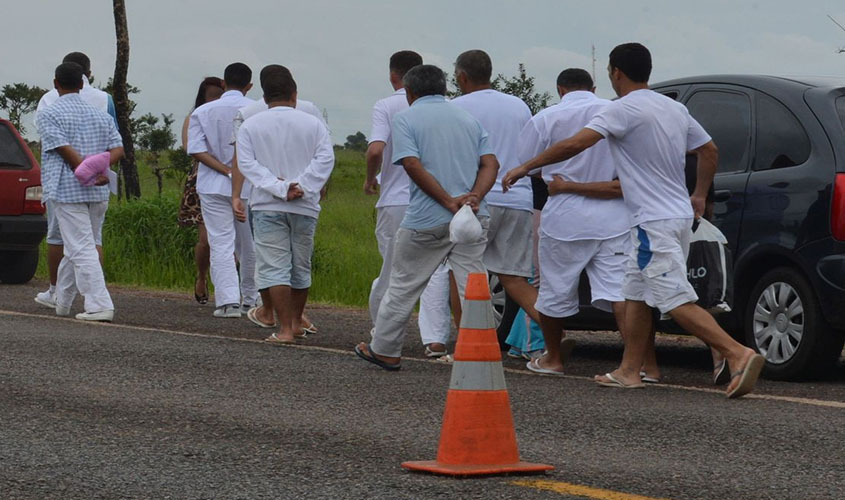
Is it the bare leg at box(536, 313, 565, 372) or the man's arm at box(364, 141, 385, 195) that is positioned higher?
the man's arm at box(364, 141, 385, 195)

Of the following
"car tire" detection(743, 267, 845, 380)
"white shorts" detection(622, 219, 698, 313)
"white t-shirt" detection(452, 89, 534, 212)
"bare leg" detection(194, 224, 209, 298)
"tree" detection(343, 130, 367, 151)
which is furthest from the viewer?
"tree" detection(343, 130, 367, 151)

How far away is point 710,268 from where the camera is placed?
332 inches

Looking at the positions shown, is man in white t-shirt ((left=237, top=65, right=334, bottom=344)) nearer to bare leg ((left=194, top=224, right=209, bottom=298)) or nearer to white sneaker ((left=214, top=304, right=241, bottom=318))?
white sneaker ((left=214, top=304, right=241, bottom=318))

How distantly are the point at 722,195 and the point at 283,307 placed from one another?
3120mm

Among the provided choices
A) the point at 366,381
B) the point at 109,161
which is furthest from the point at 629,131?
the point at 109,161

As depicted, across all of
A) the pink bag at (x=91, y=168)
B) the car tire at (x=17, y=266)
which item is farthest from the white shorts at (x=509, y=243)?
the car tire at (x=17, y=266)

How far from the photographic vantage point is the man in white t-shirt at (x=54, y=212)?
12.5 m

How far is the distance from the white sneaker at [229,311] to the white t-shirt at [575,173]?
4.31 meters

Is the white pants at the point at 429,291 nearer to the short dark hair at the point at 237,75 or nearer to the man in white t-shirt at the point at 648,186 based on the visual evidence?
the man in white t-shirt at the point at 648,186

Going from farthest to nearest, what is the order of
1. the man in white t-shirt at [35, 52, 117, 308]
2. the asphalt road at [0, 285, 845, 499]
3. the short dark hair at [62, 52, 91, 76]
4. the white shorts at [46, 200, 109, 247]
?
the short dark hair at [62, 52, 91, 76]
the man in white t-shirt at [35, 52, 117, 308]
the white shorts at [46, 200, 109, 247]
the asphalt road at [0, 285, 845, 499]

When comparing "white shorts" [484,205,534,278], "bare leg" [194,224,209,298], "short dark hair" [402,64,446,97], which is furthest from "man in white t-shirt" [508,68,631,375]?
"bare leg" [194,224,209,298]

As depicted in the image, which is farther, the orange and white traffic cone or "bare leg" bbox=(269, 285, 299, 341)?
"bare leg" bbox=(269, 285, 299, 341)

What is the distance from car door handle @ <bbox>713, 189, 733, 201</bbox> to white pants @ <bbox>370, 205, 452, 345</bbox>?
1820 mm

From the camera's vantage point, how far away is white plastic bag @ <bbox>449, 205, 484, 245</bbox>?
859cm
